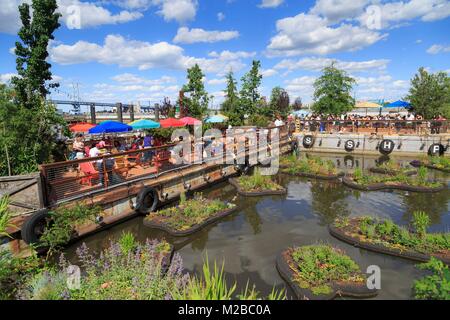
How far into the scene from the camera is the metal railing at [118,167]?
8820 mm

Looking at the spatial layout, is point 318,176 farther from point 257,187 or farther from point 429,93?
point 429,93

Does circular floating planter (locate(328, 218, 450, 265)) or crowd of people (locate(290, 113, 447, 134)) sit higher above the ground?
crowd of people (locate(290, 113, 447, 134))

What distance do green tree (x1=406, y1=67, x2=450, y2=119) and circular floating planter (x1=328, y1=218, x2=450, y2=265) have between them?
2590 cm

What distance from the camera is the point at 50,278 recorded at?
17.1 feet

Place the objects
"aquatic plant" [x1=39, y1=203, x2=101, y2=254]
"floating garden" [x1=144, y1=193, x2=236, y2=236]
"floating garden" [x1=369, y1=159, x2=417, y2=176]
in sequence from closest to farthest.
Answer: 1. "aquatic plant" [x1=39, y1=203, x2=101, y2=254]
2. "floating garden" [x1=144, y1=193, x2=236, y2=236]
3. "floating garden" [x1=369, y1=159, x2=417, y2=176]

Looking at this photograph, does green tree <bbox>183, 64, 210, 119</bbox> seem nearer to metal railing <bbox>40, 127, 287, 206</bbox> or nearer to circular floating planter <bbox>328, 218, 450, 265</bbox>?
metal railing <bbox>40, 127, 287, 206</bbox>

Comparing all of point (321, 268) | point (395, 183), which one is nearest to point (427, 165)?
point (395, 183)

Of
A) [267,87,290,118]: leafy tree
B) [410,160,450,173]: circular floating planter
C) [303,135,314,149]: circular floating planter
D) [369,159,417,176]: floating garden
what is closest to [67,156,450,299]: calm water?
[369,159,417,176]: floating garden

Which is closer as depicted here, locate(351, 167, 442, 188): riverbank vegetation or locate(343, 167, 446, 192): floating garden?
locate(343, 167, 446, 192): floating garden

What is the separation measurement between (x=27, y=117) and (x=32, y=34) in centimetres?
469

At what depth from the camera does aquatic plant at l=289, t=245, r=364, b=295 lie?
21.9 feet

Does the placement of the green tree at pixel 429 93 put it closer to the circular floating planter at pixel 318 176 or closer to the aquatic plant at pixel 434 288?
the circular floating planter at pixel 318 176

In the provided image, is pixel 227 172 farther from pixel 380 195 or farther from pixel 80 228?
pixel 80 228
